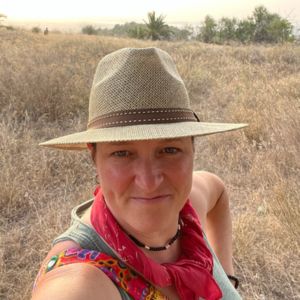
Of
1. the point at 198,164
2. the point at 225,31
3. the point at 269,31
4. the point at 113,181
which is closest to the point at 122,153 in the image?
the point at 113,181

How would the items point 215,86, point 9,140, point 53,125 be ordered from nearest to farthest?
point 9,140, point 53,125, point 215,86

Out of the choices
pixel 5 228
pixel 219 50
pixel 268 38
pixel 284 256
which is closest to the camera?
pixel 284 256

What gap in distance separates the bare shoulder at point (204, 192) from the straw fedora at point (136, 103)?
52 centimetres

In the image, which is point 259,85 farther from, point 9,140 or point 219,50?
Result: point 219,50

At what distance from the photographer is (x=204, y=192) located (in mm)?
1531

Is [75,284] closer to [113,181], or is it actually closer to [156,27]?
[113,181]

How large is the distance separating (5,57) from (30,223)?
3.89 metres

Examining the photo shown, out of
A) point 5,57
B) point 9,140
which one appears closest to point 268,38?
point 5,57

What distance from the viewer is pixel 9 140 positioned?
3.59 m

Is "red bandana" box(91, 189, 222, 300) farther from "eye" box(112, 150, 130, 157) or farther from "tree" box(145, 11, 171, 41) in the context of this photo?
"tree" box(145, 11, 171, 41)

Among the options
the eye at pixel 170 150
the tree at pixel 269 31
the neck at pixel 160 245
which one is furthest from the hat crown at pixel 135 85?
the tree at pixel 269 31

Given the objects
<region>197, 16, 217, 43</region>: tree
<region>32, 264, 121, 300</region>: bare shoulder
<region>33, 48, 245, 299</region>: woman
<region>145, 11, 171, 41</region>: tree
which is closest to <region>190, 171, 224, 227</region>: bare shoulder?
<region>33, 48, 245, 299</region>: woman

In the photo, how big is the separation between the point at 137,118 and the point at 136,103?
0.03 meters

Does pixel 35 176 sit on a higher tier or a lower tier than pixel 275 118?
lower
